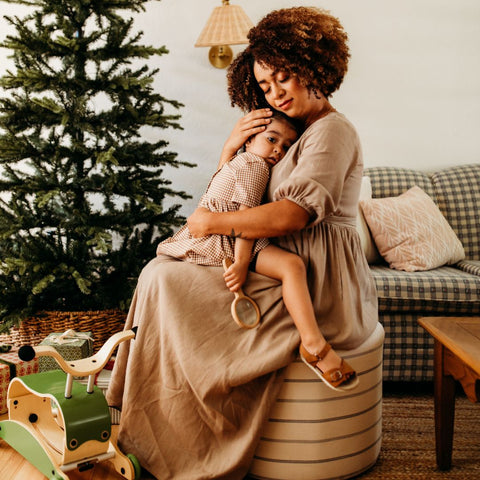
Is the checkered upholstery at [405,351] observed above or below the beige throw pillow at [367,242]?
below

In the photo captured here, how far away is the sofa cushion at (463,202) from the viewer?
9.15 feet

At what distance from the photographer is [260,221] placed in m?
1.41

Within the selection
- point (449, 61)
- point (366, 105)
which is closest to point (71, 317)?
point (366, 105)

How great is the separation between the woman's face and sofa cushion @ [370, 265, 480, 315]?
35.9 inches

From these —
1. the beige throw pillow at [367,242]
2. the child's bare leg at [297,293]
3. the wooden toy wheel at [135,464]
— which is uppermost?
the child's bare leg at [297,293]

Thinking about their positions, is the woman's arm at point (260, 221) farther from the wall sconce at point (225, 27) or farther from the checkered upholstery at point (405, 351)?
the wall sconce at point (225, 27)

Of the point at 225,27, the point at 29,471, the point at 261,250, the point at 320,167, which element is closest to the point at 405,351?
the point at 261,250

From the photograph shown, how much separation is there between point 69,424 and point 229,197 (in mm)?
749

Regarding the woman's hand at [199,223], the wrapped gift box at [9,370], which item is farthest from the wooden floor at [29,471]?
the woman's hand at [199,223]

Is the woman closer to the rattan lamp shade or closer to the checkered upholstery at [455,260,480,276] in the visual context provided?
the checkered upholstery at [455,260,480,276]

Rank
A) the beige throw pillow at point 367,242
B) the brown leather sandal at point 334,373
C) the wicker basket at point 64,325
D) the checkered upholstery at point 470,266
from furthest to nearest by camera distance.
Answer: the beige throw pillow at point 367,242 → the checkered upholstery at point 470,266 → the wicker basket at point 64,325 → the brown leather sandal at point 334,373

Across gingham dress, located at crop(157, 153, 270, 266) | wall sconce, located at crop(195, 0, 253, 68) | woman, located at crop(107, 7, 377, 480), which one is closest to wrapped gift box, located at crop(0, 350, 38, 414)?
woman, located at crop(107, 7, 377, 480)

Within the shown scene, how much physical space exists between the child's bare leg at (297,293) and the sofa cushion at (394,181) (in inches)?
59.9

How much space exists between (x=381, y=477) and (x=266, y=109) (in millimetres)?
1126
